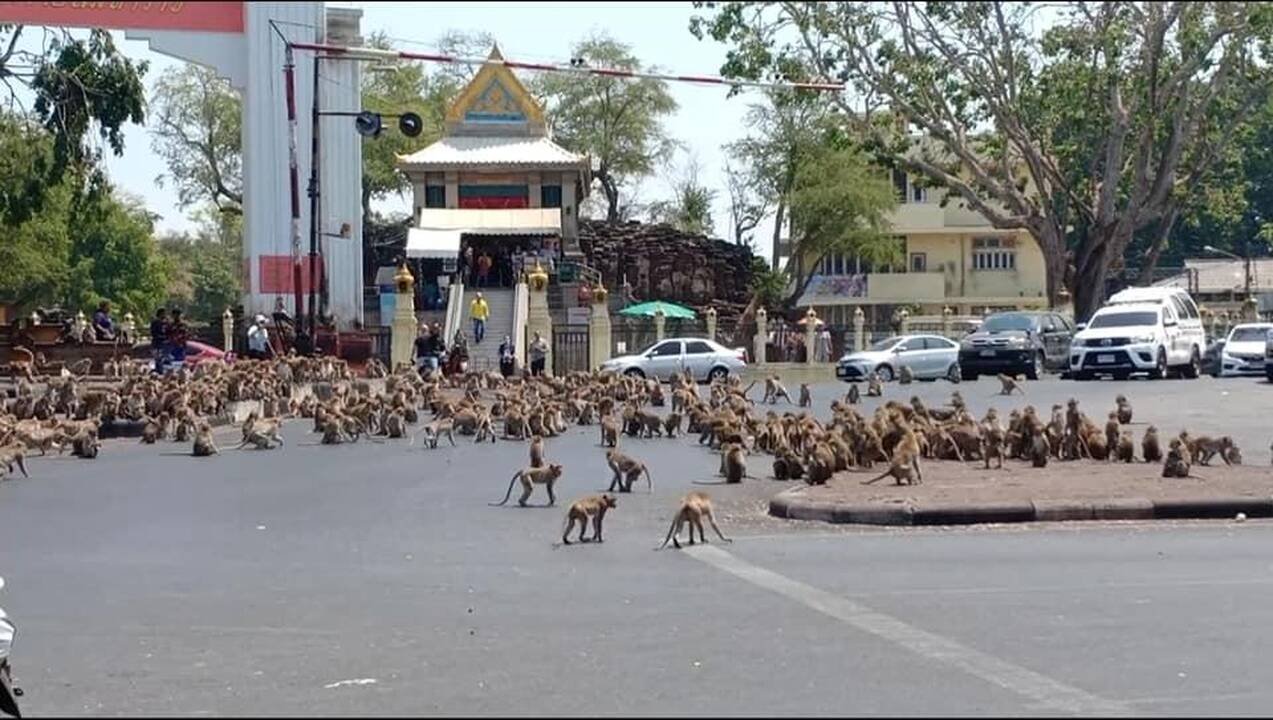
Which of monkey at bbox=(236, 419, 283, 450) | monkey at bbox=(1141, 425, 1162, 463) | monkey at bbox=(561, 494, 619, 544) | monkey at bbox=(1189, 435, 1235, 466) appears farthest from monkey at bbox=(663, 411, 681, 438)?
monkey at bbox=(561, 494, 619, 544)

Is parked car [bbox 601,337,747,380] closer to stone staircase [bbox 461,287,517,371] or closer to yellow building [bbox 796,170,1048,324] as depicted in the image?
stone staircase [bbox 461,287,517,371]

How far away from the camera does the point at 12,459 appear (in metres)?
23.0

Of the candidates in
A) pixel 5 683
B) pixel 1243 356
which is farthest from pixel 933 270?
pixel 5 683

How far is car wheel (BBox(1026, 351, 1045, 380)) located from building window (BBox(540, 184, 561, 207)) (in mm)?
24280

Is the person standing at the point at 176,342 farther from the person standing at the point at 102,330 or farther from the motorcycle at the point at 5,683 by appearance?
the motorcycle at the point at 5,683

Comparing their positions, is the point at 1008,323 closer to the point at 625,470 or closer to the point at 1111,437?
the point at 1111,437

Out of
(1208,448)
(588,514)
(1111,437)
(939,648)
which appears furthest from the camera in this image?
(1111,437)

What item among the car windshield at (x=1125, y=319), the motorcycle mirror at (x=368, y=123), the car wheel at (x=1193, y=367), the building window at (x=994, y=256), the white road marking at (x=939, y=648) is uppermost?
the motorcycle mirror at (x=368, y=123)

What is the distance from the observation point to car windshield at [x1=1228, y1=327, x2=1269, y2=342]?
42.1 meters

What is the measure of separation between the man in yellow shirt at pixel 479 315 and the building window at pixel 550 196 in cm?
1061

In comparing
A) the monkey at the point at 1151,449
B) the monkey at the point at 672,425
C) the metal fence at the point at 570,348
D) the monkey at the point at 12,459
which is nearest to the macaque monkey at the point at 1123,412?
the monkey at the point at 1151,449

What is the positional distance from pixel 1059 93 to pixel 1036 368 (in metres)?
12.5

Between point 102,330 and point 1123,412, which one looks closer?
point 1123,412

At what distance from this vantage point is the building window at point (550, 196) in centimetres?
6216
